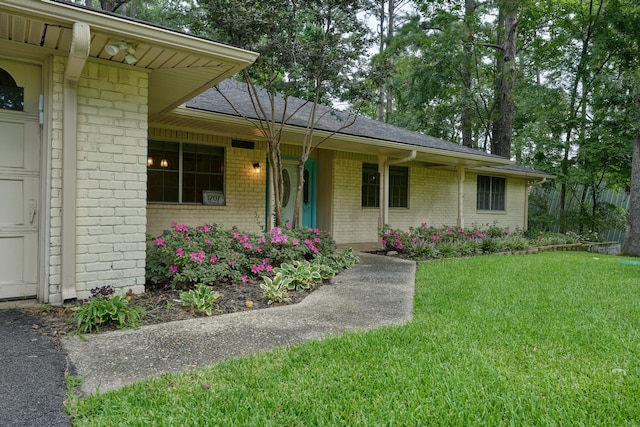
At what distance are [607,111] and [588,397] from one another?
1531 centimetres

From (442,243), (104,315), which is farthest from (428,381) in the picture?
(442,243)

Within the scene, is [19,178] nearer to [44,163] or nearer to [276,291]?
[44,163]

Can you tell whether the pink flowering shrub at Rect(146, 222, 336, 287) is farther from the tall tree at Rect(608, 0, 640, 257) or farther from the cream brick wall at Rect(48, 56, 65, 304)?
the tall tree at Rect(608, 0, 640, 257)

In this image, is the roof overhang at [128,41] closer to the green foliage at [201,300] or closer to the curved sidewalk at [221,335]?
the green foliage at [201,300]

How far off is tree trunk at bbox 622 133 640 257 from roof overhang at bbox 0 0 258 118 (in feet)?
41.2

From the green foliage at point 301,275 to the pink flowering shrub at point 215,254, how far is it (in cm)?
29

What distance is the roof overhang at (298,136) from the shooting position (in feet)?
21.4

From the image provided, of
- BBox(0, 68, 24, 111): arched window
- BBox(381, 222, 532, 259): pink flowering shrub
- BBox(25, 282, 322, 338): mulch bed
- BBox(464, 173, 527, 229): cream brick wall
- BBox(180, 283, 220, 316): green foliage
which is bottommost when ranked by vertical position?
BBox(25, 282, 322, 338): mulch bed

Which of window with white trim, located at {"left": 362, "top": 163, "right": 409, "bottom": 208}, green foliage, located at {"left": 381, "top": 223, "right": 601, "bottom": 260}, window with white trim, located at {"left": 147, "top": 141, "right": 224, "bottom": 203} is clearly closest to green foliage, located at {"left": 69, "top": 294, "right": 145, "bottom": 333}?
window with white trim, located at {"left": 147, "top": 141, "right": 224, "bottom": 203}

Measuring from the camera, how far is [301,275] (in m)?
5.16

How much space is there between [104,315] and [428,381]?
260 centimetres

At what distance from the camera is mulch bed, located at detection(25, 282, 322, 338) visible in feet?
11.0

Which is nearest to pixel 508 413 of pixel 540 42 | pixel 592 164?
pixel 592 164

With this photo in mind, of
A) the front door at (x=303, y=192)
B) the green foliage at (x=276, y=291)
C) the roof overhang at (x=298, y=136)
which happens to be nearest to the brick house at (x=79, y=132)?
the roof overhang at (x=298, y=136)
